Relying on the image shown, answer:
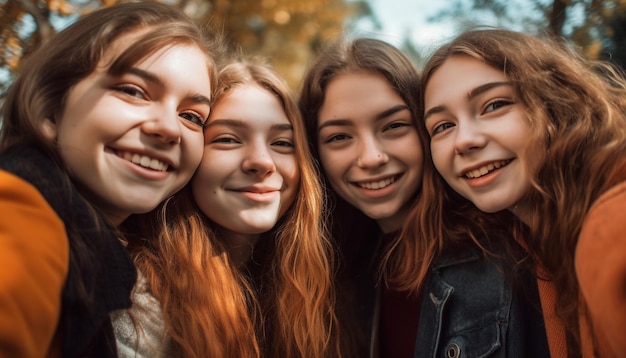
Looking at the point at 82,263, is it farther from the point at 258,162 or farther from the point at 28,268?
the point at 258,162

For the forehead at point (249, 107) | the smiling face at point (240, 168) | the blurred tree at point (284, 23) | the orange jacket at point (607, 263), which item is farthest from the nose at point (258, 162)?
the blurred tree at point (284, 23)

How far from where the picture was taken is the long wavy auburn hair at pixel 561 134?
2031 mm

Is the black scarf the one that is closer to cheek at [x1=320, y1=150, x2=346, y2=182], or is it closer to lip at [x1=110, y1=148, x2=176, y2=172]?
lip at [x1=110, y1=148, x2=176, y2=172]

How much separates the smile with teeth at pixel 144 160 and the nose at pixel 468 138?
118 centimetres

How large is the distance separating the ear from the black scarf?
10 cm

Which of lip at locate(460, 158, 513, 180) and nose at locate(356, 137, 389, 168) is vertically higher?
lip at locate(460, 158, 513, 180)

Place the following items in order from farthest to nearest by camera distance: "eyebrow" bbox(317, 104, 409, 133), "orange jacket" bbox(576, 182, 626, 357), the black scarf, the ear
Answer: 1. "eyebrow" bbox(317, 104, 409, 133)
2. the ear
3. the black scarf
4. "orange jacket" bbox(576, 182, 626, 357)

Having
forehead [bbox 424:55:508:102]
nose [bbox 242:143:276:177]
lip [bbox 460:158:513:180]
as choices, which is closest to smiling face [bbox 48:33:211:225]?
nose [bbox 242:143:276:177]

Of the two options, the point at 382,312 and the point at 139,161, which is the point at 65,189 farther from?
the point at 382,312

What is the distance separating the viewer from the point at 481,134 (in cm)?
228

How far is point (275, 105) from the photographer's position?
2.64 meters

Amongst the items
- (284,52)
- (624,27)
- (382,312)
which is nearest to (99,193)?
(382,312)

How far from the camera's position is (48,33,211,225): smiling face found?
1961mm

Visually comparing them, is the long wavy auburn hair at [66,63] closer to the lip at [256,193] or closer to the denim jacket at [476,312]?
the lip at [256,193]
